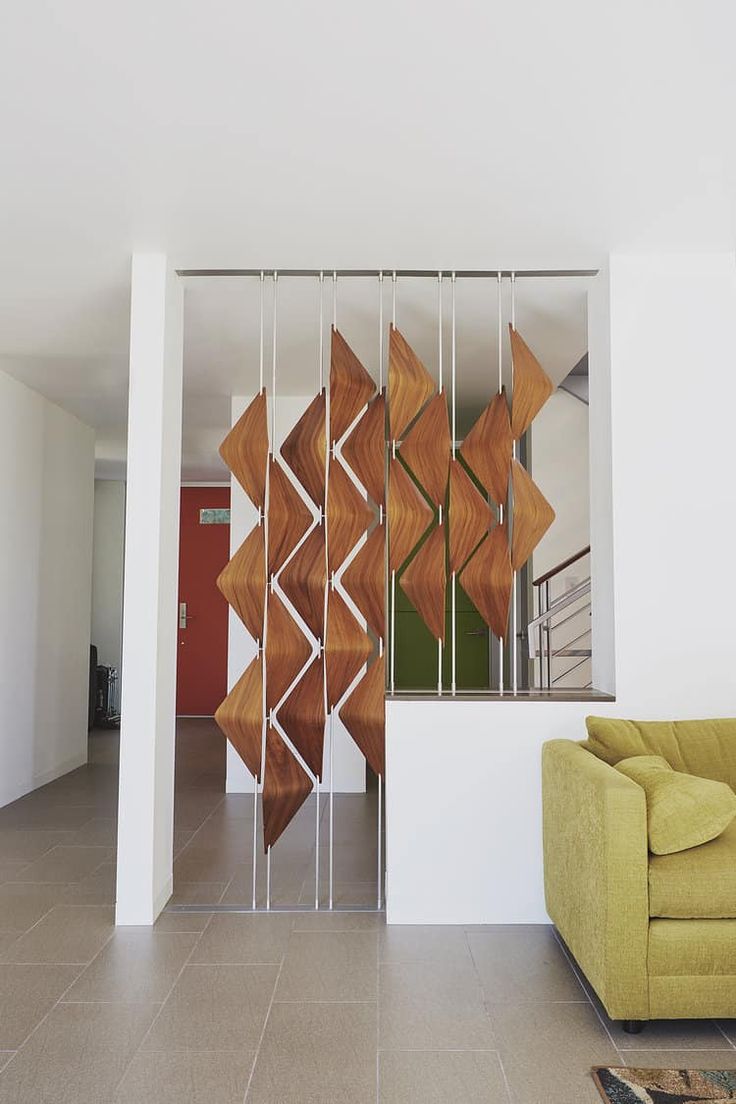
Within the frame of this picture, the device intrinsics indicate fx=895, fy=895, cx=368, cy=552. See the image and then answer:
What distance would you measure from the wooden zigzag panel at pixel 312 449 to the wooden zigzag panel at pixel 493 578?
0.75 meters

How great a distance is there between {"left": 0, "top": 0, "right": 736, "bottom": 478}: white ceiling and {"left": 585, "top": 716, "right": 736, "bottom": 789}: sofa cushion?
75.5 inches

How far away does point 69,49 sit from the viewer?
2383mm

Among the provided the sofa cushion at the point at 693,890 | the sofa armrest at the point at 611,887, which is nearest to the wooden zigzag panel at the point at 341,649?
the sofa armrest at the point at 611,887

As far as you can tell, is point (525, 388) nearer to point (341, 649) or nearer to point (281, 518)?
point (281, 518)

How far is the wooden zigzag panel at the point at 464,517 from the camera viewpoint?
3898 millimetres

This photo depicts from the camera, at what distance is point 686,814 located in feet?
8.58

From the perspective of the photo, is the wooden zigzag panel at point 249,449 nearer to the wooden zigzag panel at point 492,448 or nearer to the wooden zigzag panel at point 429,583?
the wooden zigzag panel at point 429,583

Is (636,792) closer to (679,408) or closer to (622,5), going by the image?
(679,408)

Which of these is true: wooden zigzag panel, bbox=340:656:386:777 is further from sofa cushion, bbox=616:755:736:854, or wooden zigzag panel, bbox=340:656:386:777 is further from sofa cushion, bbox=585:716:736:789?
sofa cushion, bbox=616:755:736:854

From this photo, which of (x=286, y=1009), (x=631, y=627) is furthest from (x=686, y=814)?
(x=286, y=1009)

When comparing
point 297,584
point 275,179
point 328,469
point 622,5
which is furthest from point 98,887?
point 622,5

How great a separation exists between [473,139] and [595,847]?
2.23 m

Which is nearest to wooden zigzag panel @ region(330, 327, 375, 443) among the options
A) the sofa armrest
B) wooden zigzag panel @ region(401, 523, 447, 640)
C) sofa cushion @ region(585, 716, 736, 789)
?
wooden zigzag panel @ region(401, 523, 447, 640)

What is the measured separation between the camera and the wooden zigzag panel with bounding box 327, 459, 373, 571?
3938mm
